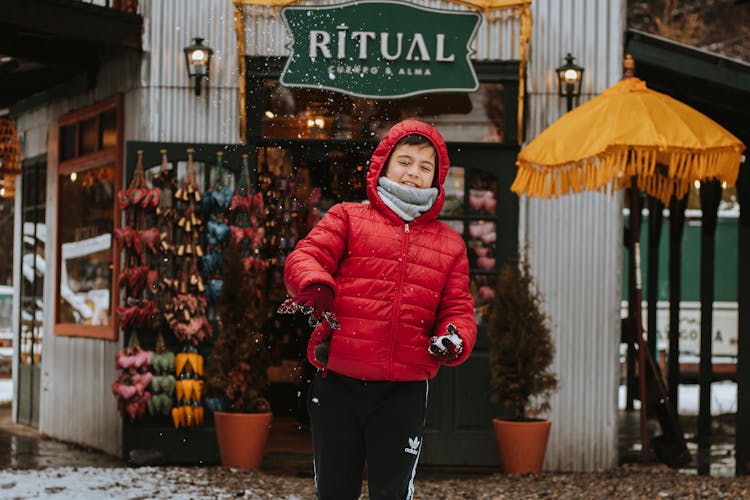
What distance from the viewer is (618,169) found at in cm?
792

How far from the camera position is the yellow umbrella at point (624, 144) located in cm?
768

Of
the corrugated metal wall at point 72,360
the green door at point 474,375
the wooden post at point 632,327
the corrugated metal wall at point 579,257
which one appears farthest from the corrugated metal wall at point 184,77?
the wooden post at point 632,327

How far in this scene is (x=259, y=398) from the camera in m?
8.87

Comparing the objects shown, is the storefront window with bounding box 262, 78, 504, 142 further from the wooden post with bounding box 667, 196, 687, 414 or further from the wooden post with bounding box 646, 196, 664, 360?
the wooden post with bounding box 646, 196, 664, 360

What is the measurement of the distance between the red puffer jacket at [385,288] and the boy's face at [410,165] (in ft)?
0.13

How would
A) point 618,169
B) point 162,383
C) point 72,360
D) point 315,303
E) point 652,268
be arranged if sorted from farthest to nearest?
point 652,268 → point 72,360 → point 162,383 → point 618,169 → point 315,303

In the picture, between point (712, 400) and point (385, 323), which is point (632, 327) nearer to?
point (385, 323)

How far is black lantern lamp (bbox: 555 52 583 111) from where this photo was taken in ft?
30.0

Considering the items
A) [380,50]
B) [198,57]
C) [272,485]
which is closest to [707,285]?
[380,50]

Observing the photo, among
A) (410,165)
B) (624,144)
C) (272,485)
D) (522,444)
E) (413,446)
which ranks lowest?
(272,485)

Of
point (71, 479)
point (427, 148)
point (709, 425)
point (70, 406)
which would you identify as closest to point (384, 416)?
point (427, 148)

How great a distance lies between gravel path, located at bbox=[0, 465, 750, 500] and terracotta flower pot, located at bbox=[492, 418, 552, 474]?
4.8 inches

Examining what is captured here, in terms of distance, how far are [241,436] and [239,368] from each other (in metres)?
0.50

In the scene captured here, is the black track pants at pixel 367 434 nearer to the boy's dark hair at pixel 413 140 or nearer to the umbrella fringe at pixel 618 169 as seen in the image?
the boy's dark hair at pixel 413 140
